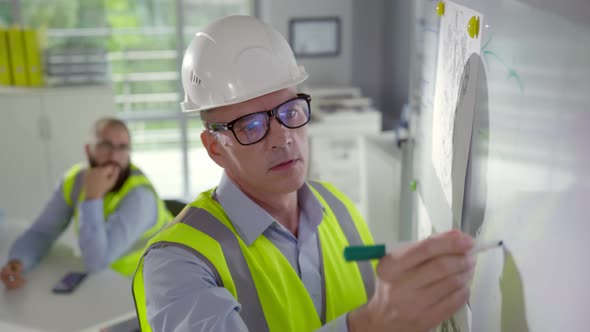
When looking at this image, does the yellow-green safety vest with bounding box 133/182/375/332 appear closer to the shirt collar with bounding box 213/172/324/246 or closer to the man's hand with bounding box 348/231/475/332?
the shirt collar with bounding box 213/172/324/246

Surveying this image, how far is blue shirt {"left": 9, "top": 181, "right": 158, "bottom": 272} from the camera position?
254cm

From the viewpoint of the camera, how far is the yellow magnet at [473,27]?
111 centimetres

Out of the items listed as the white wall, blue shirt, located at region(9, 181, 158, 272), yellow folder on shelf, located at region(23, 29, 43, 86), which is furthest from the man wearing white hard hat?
the white wall

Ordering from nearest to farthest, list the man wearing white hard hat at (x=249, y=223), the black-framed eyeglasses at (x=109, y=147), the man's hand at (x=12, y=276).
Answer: the man wearing white hard hat at (x=249, y=223) → the man's hand at (x=12, y=276) → the black-framed eyeglasses at (x=109, y=147)

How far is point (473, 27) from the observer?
3.67 ft

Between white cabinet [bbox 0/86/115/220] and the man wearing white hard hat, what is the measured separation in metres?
3.67

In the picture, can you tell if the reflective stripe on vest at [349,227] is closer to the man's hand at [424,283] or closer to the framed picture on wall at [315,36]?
the man's hand at [424,283]

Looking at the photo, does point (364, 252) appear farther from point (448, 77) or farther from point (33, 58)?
point (33, 58)

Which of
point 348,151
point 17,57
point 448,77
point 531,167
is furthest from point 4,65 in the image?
point 531,167

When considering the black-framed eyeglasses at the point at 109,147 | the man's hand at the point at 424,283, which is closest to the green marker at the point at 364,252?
the man's hand at the point at 424,283

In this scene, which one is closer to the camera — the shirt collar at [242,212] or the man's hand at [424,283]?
the man's hand at [424,283]

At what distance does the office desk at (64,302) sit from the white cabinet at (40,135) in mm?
2394

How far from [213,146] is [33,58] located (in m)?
3.91

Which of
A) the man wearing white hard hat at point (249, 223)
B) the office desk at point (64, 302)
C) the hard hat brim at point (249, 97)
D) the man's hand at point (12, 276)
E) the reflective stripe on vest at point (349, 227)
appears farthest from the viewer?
the man's hand at point (12, 276)
